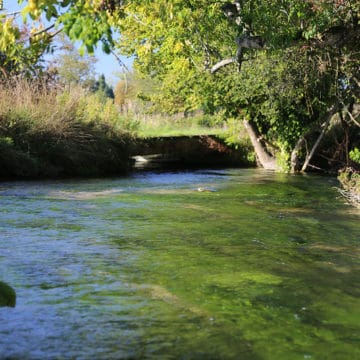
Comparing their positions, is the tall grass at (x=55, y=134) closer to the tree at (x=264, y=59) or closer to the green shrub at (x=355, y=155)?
the tree at (x=264, y=59)

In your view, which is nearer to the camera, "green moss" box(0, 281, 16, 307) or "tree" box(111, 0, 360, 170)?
"green moss" box(0, 281, 16, 307)

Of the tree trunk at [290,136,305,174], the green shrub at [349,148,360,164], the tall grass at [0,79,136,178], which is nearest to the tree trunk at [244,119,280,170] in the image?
the tree trunk at [290,136,305,174]

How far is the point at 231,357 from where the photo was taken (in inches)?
194

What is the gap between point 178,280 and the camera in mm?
7160

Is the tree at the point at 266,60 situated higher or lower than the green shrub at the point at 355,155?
higher

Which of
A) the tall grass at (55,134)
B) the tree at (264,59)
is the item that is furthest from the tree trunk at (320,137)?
the tall grass at (55,134)

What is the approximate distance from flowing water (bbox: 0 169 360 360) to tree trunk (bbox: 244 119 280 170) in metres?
13.0

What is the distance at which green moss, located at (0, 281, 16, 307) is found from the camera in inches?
228

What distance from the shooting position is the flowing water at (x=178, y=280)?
5.19 m

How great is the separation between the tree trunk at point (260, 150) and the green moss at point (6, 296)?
69.7 feet

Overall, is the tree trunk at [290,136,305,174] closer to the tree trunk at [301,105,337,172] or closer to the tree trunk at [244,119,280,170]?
the tree trunk at [301,105,337,172]

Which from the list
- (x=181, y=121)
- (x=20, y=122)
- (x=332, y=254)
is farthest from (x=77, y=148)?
(x=181, y=121)

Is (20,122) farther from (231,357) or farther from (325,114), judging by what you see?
(231,357)

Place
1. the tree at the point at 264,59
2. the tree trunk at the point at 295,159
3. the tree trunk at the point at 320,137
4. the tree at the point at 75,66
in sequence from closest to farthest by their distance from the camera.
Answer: the tree at the point at 264,59, the tree trunk at the point at 320,137, the tree trunk at the point at 295,159, the tree at the point at 75,66
